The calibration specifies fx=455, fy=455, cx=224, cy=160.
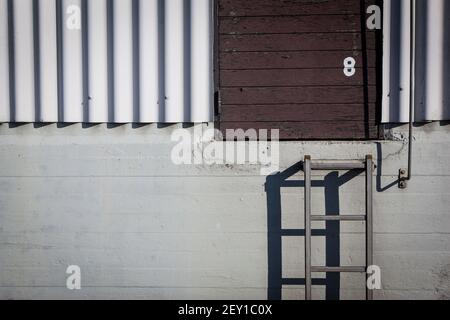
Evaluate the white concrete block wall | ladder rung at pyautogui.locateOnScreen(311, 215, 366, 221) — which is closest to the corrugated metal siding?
the white concrete block wall

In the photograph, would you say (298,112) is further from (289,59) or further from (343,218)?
(343,218)

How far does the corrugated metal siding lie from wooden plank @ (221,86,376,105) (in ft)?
0.71

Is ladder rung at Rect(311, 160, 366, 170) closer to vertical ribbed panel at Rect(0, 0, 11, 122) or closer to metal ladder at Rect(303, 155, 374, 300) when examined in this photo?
metal ladder at Rect(303, 155, 374, 300)

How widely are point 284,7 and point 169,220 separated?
2.01 metres

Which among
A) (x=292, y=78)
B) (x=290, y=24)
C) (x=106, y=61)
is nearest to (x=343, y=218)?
(x=292, y=78)

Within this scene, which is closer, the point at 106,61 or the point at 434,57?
the point at 434,57

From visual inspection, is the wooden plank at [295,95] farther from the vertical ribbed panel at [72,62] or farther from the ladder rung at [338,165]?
the vertical ribbed panel at [72,62]

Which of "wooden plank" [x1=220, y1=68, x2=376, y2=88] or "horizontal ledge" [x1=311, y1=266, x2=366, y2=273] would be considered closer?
"horizontal ledge" [x1=311, y1=266, x2=366, y2=273]

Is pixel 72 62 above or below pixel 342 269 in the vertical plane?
above

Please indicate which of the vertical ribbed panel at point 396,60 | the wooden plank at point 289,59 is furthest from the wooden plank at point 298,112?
the wooden plank at point 289,59

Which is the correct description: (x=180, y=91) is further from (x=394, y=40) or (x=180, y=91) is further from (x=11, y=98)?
(x=394, y=40)

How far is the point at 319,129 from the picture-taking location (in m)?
3.76

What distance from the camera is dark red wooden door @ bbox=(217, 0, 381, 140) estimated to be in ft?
12.2
